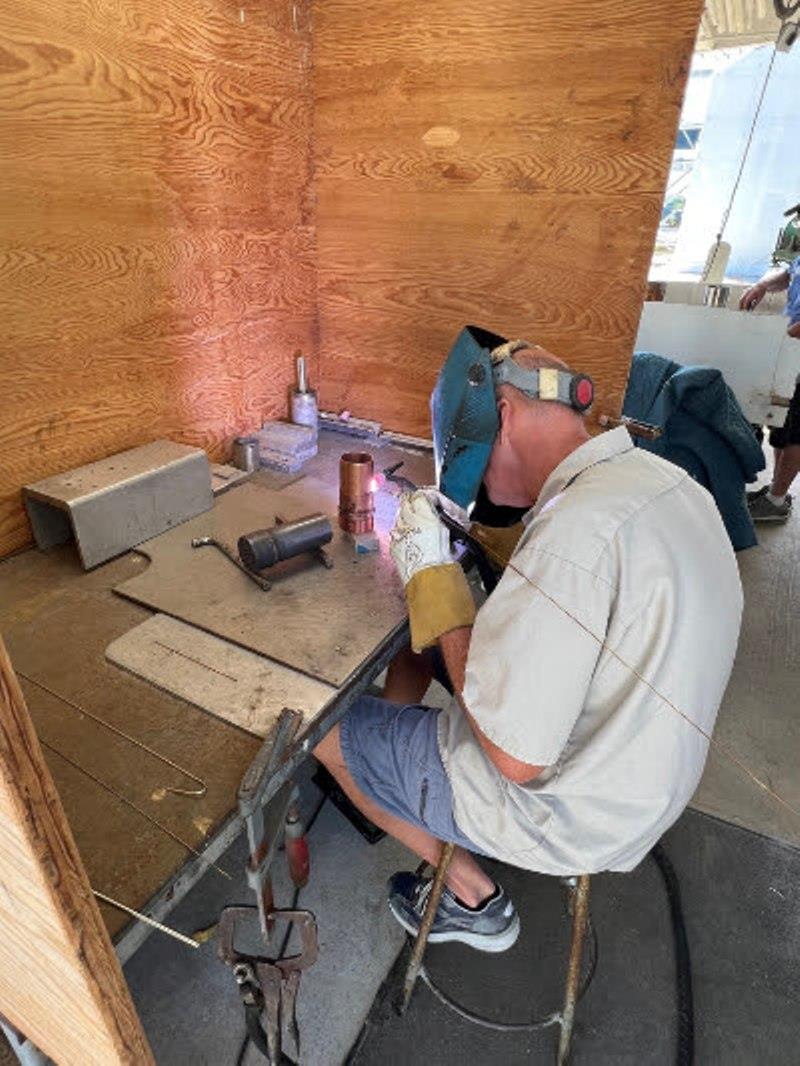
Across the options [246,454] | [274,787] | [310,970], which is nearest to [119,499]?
[246,454]

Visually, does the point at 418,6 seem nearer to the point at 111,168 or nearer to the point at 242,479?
the point at 111,168

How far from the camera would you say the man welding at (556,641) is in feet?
2.80

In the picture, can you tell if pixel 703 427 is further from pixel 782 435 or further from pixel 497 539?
pixel 497 539

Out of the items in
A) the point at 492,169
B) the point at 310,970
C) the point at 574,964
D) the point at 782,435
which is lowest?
the point at 310,970

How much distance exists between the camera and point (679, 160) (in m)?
5.08

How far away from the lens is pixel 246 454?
75.0 inches

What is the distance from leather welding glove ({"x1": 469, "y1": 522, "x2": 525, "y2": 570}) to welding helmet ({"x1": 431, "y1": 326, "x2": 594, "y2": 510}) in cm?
18

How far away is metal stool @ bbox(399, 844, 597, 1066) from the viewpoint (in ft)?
3.70

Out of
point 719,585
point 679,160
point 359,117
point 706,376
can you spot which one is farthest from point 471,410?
point 679,160

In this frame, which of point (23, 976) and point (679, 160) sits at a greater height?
point (679, 160)

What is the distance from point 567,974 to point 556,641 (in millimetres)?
894

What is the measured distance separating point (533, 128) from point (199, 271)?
1.00 metres

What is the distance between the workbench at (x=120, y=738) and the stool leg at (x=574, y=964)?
22.2 inches

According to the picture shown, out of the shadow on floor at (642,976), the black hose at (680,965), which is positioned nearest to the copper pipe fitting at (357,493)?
the shadow on floor at (642,976)
